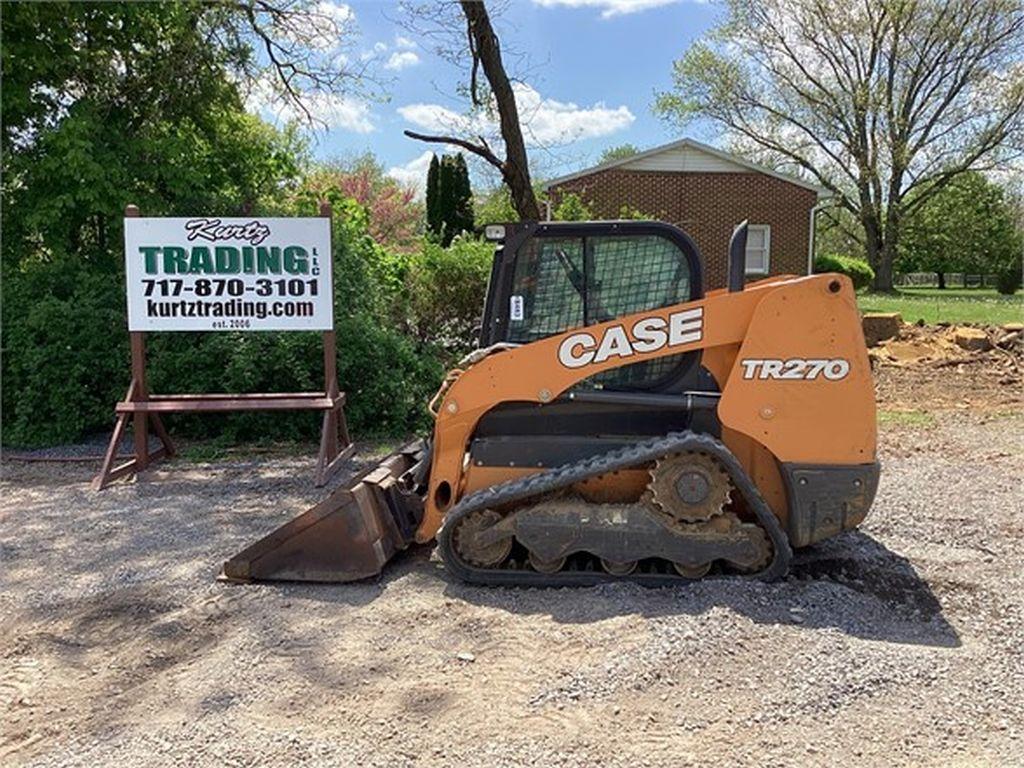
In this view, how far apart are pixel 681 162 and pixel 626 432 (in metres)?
22.8

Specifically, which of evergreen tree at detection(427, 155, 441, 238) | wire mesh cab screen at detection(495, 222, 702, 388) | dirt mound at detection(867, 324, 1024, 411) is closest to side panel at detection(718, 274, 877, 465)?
wire mesh cab screen at detection(495, 222, 702, 388)

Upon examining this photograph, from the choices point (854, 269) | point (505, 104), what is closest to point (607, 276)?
point (505, 104)

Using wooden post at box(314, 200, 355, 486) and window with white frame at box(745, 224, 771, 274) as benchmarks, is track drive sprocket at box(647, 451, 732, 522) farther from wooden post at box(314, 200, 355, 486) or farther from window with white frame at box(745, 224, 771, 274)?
window with white frame at box(745, 224, 771, 274)

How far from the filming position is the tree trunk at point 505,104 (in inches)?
448

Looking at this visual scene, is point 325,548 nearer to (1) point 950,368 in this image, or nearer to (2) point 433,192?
(1) point 950,368

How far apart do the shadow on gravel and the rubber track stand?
0.07 metres

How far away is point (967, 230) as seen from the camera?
4484 cm

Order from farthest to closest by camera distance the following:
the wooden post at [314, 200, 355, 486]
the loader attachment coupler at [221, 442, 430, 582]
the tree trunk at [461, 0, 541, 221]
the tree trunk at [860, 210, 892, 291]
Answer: the tree trunk at [860, 210, 892, 291]
the tree trunk at [461, 0, 541, 221]
the wooden post at [314, 200, 355, 486]
the loader attachment coupler at [221, 442, 430, 582]

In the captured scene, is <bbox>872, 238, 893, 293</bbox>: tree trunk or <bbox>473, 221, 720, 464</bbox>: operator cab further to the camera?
<bbox>872, 238, 893, 293</bbox>: tree trunk

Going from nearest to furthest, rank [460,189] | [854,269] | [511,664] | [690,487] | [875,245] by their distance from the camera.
A: 1. [511,664]
2. [690,487]
3. [460,189]
4. [854,269]
5. [875,245]

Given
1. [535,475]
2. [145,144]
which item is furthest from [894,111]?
[535,475]

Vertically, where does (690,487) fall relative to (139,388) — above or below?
below

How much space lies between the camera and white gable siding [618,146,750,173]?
84.6 ft

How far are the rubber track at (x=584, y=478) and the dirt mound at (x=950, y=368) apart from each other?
6.78 metres
